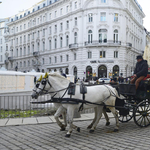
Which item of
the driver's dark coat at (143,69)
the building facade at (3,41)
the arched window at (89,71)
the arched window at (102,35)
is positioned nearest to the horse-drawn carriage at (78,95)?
the driver's dark coat at (143,69)

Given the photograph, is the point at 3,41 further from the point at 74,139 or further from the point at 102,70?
the point at 74,139

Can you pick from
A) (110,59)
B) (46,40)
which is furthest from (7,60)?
(110,59)

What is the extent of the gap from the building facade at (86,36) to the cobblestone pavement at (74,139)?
107 ft

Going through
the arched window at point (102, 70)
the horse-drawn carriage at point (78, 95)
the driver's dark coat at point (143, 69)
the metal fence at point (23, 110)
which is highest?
the arched window at point (102, 70)

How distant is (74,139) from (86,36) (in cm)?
4079

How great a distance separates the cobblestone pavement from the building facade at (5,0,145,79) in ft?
107

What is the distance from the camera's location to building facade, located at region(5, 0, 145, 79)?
4481 cm

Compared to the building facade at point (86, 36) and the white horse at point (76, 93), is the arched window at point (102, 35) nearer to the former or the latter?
the building facade at point (86, 36)

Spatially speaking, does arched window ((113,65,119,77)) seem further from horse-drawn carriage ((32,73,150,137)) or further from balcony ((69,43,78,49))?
horse-drawn carriage ((32,73,150,137))

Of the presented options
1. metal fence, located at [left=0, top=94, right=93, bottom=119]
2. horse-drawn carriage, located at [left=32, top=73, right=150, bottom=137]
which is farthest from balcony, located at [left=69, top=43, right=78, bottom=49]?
horse-drawn carriage, located at [left=32, top=73, right=150, bottom=137]

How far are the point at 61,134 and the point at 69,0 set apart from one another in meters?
46.5

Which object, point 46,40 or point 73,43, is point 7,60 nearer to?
Result: point 46,40

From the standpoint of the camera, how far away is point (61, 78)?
713cm

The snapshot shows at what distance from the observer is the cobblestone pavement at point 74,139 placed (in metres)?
5.65
